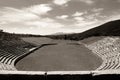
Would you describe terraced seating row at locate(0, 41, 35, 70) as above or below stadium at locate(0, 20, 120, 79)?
above

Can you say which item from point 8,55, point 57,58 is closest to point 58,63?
point 57,58

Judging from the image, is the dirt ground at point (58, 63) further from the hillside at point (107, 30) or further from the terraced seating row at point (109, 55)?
the hillside at point (107, 30)

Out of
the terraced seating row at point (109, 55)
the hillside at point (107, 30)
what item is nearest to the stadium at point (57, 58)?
the terraced seating row at point (109, 55)
